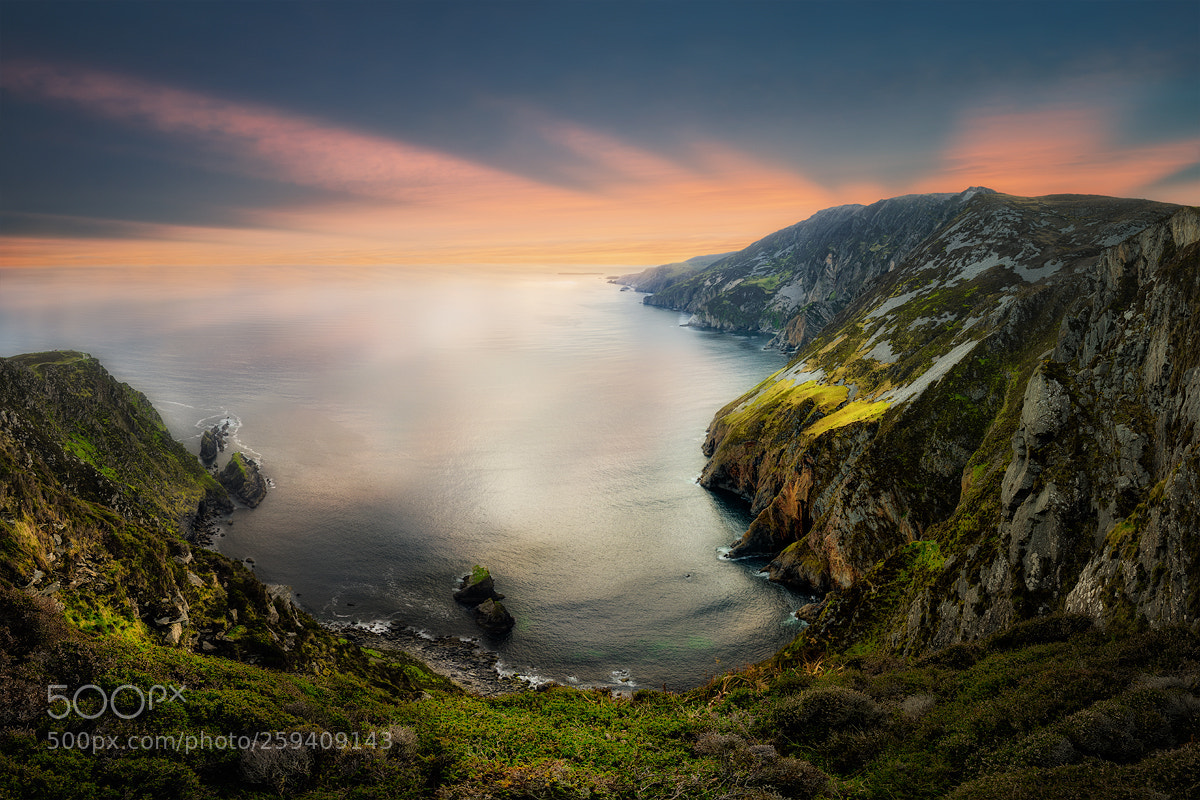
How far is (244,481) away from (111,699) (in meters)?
91.7

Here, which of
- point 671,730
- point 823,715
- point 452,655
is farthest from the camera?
point 452,655

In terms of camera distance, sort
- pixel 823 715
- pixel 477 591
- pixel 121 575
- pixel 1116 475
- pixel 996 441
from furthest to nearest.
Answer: pixel 477 591 < pixel 996 441 < pixel 121 575 < pixel 1116 475 < pixel 823 715

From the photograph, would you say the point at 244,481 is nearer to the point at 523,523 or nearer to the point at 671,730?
the point at 523,523

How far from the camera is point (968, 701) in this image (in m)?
17.9

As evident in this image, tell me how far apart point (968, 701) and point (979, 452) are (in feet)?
131

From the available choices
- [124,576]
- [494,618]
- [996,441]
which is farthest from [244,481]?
[996,441]

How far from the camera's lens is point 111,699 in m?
15.9

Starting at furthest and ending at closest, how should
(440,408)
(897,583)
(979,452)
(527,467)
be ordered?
(440,408) → (527,467) → (979,452) → (897,583)

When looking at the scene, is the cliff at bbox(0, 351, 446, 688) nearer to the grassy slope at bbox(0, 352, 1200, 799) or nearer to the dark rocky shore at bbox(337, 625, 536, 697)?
the grassy slope at bbox(0, 352, 1200, 799)

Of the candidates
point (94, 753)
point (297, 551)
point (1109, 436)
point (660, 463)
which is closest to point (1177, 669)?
point (1109, 436)

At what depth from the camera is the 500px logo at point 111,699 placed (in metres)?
14.9

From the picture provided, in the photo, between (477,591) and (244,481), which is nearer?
(477,591)

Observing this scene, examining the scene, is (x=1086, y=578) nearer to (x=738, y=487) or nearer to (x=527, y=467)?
(x=738, y=487)

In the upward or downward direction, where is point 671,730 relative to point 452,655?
upward
